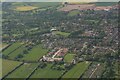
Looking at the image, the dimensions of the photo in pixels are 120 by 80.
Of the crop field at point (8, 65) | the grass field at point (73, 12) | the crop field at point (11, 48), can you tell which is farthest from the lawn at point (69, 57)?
the grass field at point (73, 12)

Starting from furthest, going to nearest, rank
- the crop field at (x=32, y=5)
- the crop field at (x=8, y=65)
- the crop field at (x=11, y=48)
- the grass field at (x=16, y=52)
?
the crop field at (x=32, y=5), the crop field at (x=11, y=48), the grass field at (x=16, y=52), the crop field at (x=8, y=65)

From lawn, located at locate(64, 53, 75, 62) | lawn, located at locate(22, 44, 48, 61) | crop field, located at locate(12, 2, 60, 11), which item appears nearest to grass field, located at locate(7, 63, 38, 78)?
lawn, located at locate(22, 44, 48, 61)

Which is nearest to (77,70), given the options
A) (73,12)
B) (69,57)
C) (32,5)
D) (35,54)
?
(69,57)

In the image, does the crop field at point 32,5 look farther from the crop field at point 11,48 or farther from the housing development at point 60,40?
the crop field at point 11,48

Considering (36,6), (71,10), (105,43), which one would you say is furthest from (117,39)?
(36,6)

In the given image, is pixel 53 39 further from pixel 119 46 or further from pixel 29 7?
pixel 29 7

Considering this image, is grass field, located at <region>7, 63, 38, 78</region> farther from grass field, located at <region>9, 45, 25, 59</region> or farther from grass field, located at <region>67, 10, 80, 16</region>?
grass field, located at <region>67, 10, 80, 16</region>

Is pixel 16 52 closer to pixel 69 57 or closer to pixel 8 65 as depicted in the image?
pixel 8 65
